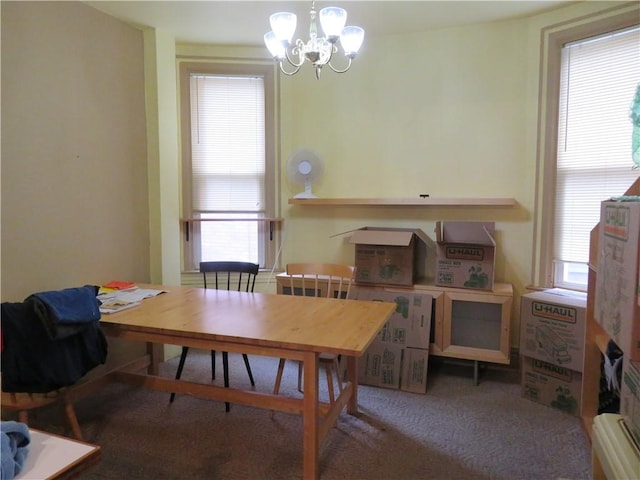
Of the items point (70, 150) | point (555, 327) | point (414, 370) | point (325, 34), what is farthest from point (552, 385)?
point (70, 150)

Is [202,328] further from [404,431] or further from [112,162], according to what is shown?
[112,162]

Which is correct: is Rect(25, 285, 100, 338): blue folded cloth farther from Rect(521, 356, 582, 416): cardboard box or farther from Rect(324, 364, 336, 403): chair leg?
Rect(521, 356, 582, 416): cardboard box

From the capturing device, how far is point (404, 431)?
2.48m

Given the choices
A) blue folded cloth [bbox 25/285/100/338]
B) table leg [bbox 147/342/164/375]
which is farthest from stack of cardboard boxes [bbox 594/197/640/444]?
table leg [bbox 147/342/164/375]

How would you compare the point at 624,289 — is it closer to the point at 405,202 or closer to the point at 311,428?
the point at 311,428

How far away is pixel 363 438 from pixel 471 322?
1.29m

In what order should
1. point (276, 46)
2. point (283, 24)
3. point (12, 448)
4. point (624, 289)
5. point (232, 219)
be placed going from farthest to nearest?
point (232, 219) < point (276, 46) < point (283, 24) < point (624, 289) < point (12, 448)

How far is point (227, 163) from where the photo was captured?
3.81 metres

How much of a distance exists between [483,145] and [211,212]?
93.1 inches

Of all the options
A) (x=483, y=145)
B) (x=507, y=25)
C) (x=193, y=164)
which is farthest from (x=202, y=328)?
(x=507, y=25)

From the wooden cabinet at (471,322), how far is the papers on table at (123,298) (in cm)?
171

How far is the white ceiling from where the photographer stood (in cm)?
288

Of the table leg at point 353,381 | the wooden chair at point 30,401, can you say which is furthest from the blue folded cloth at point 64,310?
the table leg at point 353,381

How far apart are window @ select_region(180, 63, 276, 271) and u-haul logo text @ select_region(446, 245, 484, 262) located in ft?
5.19
